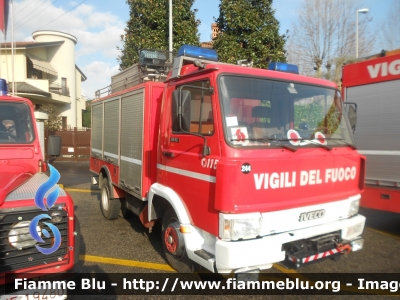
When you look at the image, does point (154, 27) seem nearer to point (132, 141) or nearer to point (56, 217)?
point (132, 141)

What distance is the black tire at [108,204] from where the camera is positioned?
638cm

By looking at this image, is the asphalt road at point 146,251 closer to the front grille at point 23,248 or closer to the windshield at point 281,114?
the front grille at point 23,248

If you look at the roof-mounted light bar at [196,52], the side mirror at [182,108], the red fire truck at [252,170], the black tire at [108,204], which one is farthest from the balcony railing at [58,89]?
the side mirror at [182,108]

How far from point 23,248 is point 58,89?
2495 cm

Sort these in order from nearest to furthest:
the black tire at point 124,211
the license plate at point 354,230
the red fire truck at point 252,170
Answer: the red fire truck at point 252,170 < the license plate at point 354,230 < the black tire at point 124,211

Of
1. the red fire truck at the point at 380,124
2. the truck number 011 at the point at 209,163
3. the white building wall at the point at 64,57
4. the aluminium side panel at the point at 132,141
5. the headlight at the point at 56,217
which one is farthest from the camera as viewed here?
the white building wall at the point at 64,57

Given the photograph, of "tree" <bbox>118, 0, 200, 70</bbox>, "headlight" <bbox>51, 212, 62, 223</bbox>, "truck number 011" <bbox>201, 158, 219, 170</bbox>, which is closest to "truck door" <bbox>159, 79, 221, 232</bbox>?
"truck number 011" <bbox>201, 158, 219, 170</bbox>

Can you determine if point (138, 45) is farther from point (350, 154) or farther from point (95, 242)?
point (350, 154)

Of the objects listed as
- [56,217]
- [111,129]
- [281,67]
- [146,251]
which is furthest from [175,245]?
[111,129]

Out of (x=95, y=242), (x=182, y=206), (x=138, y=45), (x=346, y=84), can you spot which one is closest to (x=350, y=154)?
(x=182, y=206)

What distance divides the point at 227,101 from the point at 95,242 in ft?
11.4

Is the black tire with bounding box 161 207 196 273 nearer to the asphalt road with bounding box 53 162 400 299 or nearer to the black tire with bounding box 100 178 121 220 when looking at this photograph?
the asphalt road with bounding box 53 162 400 299

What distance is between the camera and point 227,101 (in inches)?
129

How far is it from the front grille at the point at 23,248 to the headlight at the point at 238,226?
1.41 meters
